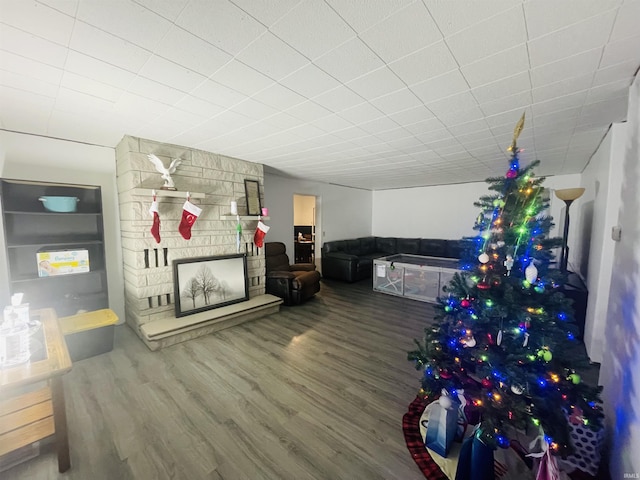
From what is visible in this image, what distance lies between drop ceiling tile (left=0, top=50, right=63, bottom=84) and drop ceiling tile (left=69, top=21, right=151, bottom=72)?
1.21ft

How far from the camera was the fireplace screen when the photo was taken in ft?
10.7

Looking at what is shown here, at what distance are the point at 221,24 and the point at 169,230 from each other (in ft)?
8.53

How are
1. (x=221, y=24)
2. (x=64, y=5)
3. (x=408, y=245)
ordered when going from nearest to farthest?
1. (x=64, y=5)
2. (x=221, y=24)
3. (x=408, y=245)

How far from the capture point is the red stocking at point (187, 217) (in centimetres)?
310

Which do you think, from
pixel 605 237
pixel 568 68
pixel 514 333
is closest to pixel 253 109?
pixel 568 68

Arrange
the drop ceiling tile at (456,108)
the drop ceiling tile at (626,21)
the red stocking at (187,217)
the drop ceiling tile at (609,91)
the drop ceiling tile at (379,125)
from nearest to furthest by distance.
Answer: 1. the drop ceiling tile at (626,21)
2. the drop ceiling tile at (609,91)
3. the drop ceiling tile at (456,108)
4. the drop ceiling tile at (379,125)
5. the red stocking at (187,217)

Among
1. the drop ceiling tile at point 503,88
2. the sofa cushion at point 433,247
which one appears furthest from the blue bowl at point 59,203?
the sofa cushion at point 433,247

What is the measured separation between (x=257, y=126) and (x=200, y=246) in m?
1.87

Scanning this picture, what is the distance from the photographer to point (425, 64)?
5.13 feet

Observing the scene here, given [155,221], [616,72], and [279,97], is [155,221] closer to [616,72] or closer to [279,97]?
[279,97]

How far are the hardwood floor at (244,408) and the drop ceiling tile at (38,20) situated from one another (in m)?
2.49

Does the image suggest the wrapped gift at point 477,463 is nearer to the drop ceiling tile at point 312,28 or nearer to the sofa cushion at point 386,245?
the drop ceiling tile at point 312,28

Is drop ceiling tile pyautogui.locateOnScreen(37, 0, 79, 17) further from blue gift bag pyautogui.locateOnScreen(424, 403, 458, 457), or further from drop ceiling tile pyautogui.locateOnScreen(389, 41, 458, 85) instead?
blue gift bag pyautogui.locateOnScreen(424, 403, 458, 457)

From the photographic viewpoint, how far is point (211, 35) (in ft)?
4.36
